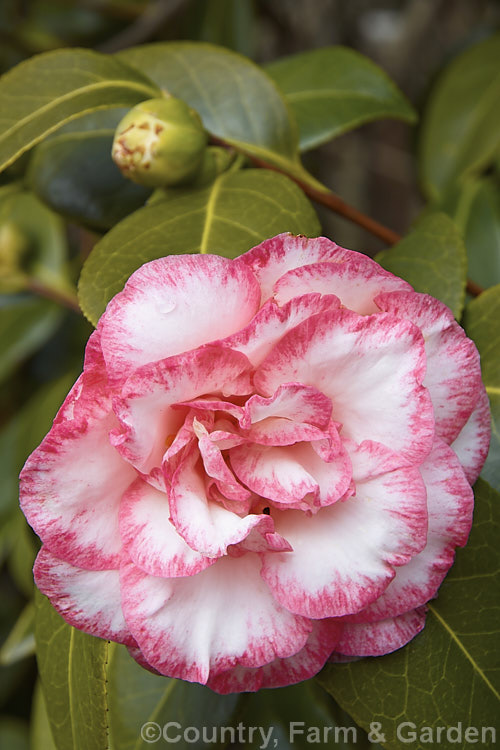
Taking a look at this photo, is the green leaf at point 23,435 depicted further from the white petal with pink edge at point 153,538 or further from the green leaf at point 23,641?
the white petal with pink edge at point 153,538

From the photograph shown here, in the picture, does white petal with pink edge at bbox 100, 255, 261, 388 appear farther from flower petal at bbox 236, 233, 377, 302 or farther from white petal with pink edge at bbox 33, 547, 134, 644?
white petal with pink edge at bbox 33, 547, 134, 644

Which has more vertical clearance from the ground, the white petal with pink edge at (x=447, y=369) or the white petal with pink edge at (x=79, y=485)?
the white petal with pink edge at (x=447, y=369)

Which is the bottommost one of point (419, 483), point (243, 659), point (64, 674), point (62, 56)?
point (64, 674)

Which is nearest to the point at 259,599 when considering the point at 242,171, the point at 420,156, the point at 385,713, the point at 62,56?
the point at 385,713

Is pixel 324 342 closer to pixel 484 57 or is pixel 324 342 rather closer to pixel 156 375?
pixel 156 375

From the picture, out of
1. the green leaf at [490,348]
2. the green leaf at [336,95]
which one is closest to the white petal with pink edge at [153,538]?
the green leaf at [490,348]

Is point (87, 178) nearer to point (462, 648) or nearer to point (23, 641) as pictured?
point (462, 648)
